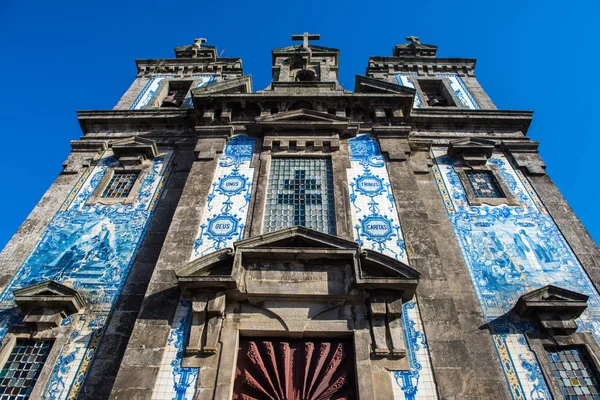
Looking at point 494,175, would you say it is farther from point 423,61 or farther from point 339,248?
point 423,61

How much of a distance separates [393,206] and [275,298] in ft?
12.7

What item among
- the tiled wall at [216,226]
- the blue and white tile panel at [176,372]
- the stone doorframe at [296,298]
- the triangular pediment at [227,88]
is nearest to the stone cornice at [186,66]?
the triangular pediment at [227,88]

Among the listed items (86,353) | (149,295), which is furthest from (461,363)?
(86,353)

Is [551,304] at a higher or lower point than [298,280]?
lower

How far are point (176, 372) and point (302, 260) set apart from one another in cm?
311

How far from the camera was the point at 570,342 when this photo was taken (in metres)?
8.62

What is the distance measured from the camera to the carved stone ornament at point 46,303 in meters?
8.86

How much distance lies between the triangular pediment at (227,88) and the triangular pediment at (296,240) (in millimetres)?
6532

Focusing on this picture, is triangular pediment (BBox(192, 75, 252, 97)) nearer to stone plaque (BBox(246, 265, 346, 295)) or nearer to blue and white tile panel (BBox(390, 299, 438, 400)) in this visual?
stone plaque (BBox(246, 265, 346, 295))

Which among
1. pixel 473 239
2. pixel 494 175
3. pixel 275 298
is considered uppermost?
pixel 494 175

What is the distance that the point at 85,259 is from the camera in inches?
402

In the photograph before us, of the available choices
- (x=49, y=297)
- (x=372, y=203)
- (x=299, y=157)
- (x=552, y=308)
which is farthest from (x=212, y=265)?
(x=552, y=308)

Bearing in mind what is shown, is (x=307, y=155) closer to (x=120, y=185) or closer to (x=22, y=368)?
(x=120, y=185)

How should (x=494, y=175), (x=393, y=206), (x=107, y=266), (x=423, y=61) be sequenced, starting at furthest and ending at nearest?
(x=423, y=61), (x=494, y=175), (x=393, y=206), (x=107, y=266)
